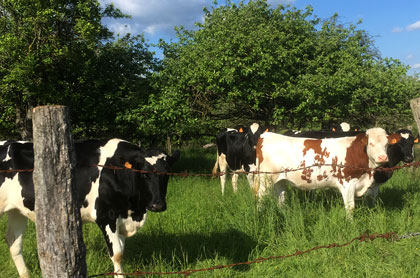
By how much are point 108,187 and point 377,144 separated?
169 inches

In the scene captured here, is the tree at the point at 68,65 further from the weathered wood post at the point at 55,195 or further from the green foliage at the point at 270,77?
the weathered wood post at the point at 55,195

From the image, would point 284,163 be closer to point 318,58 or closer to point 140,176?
point 140,176

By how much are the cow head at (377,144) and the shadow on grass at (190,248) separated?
257 centimetres

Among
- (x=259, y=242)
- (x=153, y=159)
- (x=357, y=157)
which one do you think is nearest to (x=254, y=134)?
(x=357, y=157)

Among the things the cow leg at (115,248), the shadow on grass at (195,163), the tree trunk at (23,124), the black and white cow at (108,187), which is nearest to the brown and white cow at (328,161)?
the black and white cow at (108,187)

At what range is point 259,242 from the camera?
4434 millimetres

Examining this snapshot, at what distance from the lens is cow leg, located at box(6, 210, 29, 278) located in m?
4.05

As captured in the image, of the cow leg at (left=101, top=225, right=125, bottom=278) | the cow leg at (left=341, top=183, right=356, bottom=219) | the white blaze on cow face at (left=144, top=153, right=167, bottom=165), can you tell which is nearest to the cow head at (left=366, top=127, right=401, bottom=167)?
the cow leg at (left=341, top=183, right=356, bottom=219)

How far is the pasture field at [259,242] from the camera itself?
380 centimetres

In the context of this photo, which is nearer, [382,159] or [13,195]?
[13,195]

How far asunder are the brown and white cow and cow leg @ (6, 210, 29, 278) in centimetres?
346

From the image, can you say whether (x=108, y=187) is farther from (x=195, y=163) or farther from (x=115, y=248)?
(x=195, y=163)

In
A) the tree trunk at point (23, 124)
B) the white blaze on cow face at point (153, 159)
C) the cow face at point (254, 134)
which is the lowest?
the white blaze on cow face at point (153, 159)

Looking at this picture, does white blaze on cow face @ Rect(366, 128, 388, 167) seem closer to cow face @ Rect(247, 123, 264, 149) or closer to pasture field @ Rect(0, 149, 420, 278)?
pasture field @ Rect(0, 149, 420, 278)
